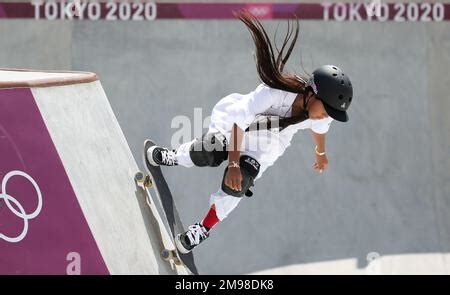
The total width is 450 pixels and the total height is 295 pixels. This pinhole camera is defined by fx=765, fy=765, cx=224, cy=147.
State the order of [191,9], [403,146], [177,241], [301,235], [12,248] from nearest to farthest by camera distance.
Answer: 1. [12,248]
2. [177,241]
3. [301,235]
4. [403,146]
5. [191,9]

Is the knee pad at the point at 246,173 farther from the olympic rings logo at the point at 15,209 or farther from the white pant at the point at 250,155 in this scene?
the olympic rings logo at the point at 15,209

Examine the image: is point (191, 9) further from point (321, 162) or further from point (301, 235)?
point (321, 162)

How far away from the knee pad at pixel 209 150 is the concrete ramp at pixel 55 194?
0.83m

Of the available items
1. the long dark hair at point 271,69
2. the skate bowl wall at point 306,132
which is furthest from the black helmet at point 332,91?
the skate bowl wall at point 306,132

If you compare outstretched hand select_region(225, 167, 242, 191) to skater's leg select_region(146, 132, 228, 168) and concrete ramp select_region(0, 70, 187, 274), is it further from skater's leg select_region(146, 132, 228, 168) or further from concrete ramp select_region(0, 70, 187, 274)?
concrete ramp select_region(0, 70, 187, 274)

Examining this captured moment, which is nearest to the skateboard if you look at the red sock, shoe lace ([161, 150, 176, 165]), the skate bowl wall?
shoe lace ([161, 150, 176, 165])

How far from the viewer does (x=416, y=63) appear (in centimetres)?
1176

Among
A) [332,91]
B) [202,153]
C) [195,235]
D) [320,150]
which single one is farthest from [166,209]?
[332,91]

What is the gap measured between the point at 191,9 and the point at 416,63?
3.59 m

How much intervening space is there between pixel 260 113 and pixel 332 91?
2.05ft

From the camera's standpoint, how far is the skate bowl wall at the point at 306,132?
10398 mm

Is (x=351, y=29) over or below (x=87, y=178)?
over

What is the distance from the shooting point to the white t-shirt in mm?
6008
